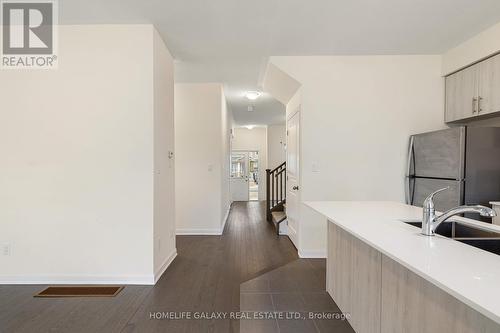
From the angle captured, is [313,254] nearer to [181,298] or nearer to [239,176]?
[181,298]

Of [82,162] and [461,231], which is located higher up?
[82,162]

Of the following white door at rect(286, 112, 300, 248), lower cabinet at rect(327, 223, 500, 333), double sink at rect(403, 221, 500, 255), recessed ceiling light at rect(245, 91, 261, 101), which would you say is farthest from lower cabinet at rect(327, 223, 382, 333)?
recessed ceiling light at rect(245, 91, 261, 101)

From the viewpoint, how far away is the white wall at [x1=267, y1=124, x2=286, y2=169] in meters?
9.84

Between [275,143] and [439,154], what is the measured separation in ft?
22.6

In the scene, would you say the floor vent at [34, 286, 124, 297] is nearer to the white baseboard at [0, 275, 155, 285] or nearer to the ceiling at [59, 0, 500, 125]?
the white baseboard at [0, 275, 155, 285]

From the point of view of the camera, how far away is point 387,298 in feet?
5.03

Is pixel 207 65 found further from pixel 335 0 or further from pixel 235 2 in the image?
pixel 335 0

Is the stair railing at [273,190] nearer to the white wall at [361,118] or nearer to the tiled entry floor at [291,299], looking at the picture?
the white wall at [361,118]

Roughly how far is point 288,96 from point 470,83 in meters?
2.33

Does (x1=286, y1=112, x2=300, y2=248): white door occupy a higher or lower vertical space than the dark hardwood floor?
higher

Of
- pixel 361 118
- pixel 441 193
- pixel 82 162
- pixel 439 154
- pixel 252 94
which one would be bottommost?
pixel 441 193

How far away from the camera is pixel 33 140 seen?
2971 mm

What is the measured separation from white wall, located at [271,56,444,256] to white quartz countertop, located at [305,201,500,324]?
1.83 m

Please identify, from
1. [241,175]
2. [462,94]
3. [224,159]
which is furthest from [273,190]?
[462,94]
